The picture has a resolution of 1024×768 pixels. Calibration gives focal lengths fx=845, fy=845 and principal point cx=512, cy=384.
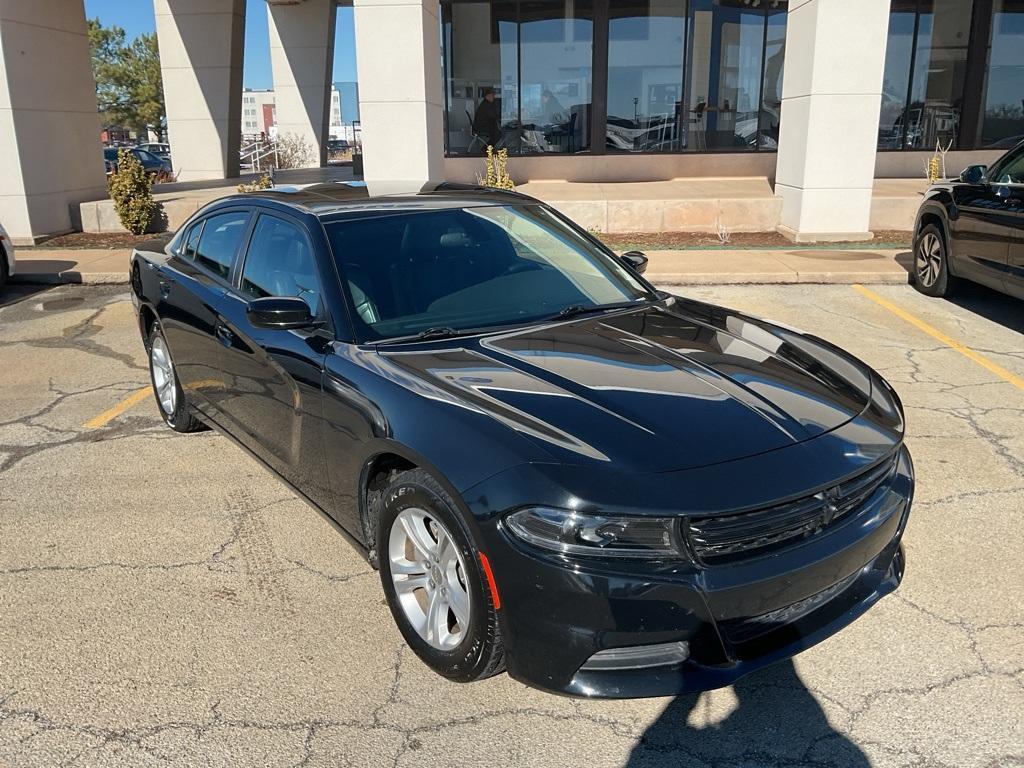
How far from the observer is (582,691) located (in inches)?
96.7

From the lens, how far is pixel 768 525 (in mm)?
2537

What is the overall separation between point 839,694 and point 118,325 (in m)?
7.77

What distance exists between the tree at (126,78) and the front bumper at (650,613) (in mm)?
74654

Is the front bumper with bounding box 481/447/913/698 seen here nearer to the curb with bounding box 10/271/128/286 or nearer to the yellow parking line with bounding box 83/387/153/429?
the yellow parking line with bounding box 83/387/153/429

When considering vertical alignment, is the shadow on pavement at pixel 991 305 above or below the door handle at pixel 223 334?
below

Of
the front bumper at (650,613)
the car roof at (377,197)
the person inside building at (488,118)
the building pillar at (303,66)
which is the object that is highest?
the building pillar at (303,66)

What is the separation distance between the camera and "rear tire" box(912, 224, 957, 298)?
8.86m

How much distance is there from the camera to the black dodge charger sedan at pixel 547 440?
2.45m

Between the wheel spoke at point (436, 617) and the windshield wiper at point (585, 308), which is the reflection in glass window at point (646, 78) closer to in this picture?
the windshield wiper at point (585, 308)

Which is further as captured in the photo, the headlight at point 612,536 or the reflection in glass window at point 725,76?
the reflection in glass window at point 725,76

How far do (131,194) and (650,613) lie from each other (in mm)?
13051

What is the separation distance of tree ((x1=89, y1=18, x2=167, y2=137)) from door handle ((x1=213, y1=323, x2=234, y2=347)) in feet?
237

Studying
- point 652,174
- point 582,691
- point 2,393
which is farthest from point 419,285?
point 652,174

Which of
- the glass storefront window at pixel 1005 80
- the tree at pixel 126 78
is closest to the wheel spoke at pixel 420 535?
the glass storefront window at pixel 1005 80
